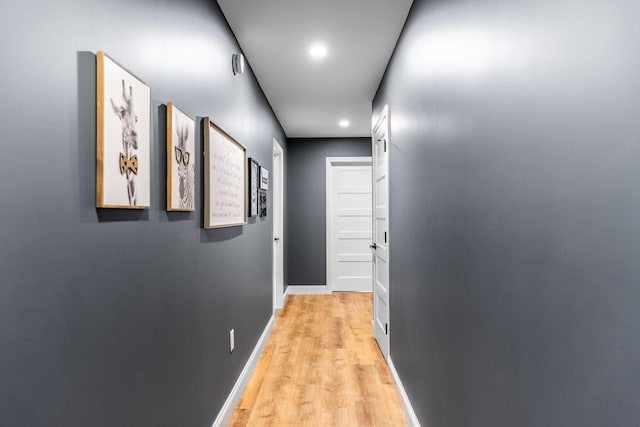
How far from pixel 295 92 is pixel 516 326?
10.4 ft

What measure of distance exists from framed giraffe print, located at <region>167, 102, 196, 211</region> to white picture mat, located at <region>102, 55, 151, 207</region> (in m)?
0.16

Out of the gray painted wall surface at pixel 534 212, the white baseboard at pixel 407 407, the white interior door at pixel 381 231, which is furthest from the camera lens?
the white interior door at pixel 381 231

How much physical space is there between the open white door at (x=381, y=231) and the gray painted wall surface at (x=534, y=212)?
1249mm

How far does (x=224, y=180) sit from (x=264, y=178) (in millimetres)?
1486

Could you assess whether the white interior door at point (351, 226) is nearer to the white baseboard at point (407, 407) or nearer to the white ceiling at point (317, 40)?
the white ceiling at point (317, 40)

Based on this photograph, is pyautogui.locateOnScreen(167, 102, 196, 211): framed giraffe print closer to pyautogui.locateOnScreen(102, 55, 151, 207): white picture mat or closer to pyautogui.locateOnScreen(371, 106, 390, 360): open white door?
pyautogui.locateOnScreen(102, 55, 151, 207): white picture mat

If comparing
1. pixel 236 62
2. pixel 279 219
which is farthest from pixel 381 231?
pixel 279 219

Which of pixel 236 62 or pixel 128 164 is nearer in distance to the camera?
pixel 128 164

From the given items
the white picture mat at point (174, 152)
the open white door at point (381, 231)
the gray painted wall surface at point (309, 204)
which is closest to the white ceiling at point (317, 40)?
the open white door at point (381, 231)

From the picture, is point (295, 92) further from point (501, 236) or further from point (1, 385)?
point (1, 385)

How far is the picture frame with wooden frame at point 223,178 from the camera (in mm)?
1886

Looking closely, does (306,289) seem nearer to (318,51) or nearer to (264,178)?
(264,178)

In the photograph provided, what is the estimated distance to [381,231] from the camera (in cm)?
347

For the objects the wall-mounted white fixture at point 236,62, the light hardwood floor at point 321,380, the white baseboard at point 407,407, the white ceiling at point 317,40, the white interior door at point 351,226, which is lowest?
the light hardwood floor at point 321,380
